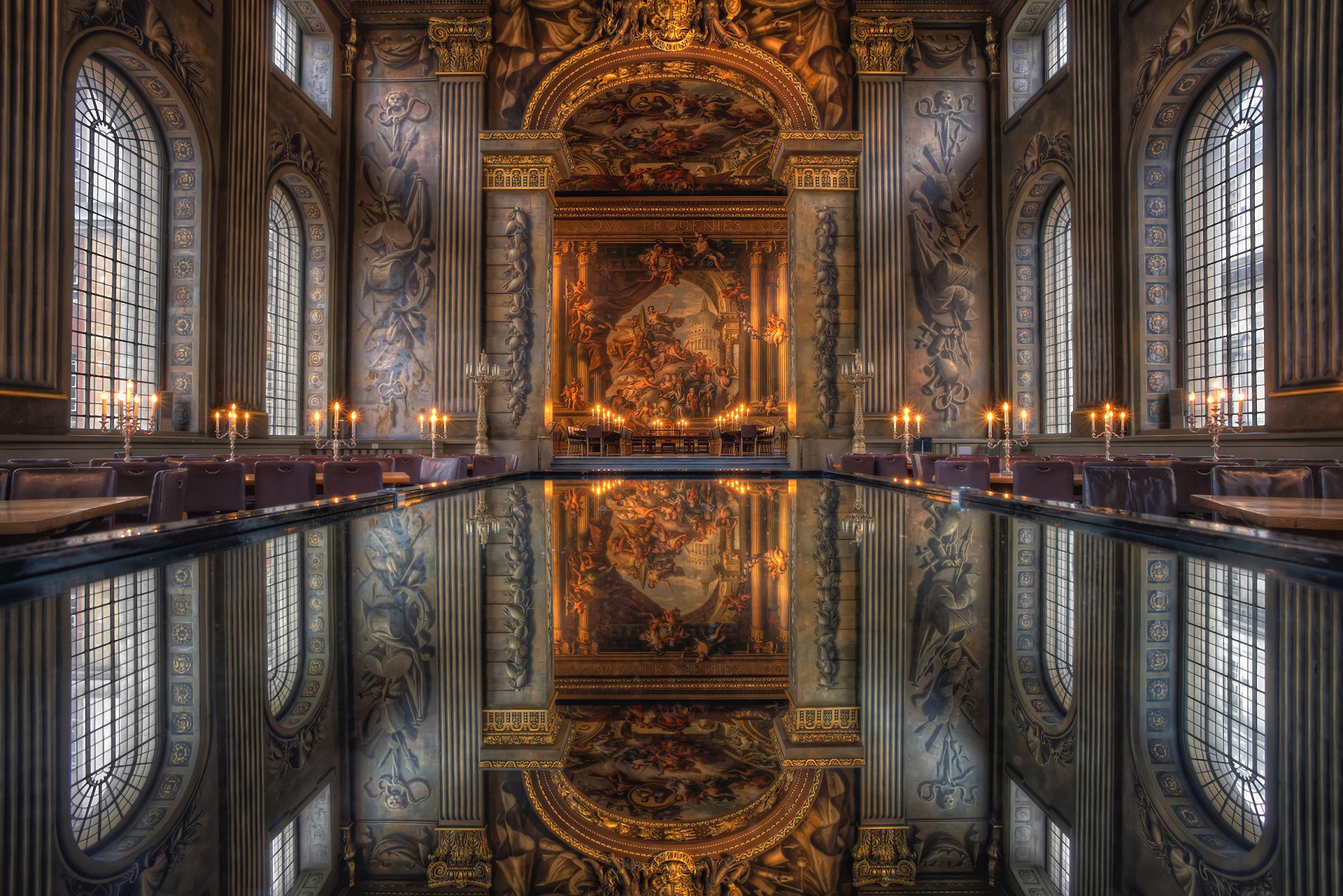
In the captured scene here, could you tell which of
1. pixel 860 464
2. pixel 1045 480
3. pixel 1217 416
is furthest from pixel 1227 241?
pixel 1045 480

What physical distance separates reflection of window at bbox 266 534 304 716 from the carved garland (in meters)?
17.0

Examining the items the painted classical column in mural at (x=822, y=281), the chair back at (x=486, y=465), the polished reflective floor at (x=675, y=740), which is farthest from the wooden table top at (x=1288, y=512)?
the painted classical column in mural at (x=822, y=281)

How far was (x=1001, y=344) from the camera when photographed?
62.5ft

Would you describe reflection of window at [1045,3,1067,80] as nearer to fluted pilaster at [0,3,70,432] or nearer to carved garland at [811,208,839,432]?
carved garland at [811,208,839,432]

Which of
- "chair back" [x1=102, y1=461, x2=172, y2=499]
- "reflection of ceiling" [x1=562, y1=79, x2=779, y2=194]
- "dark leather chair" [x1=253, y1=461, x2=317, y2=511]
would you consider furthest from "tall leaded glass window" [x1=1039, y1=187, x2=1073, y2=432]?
"chair back" [x1=102, y1=461, x2=172, y2=499]

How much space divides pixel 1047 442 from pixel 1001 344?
3.22m

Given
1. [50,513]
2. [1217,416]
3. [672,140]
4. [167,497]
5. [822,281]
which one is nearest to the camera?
[50,513]

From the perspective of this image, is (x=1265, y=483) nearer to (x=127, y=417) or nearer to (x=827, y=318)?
(x=127, y=417)

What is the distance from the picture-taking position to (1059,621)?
2.41m

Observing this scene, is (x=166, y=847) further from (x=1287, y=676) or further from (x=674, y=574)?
(x=674, y=574)

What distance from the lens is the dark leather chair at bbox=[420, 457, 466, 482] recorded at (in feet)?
34.9

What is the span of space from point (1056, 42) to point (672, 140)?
41.0 ft

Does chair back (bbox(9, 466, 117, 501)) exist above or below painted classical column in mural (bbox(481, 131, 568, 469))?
below

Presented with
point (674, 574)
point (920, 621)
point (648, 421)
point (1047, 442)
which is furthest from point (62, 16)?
point (648, 421)
